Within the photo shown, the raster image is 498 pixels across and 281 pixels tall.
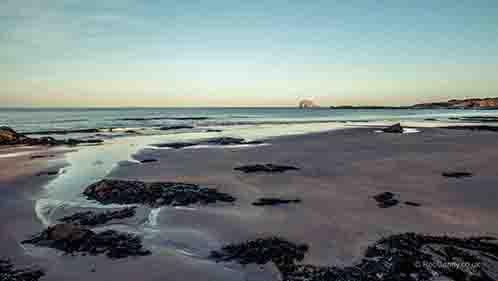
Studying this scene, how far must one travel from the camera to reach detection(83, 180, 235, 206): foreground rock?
9.51 metres

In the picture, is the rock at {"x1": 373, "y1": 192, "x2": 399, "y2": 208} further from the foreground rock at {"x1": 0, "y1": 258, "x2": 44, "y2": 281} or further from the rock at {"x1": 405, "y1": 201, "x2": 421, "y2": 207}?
the foreground rock at {"x1": 0, "y1": 258, "x2": 44, "y2": 281}

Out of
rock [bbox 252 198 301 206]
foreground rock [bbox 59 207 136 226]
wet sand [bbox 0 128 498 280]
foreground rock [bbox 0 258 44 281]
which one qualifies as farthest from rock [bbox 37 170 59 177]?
rock [bbox 252 198 301 206]

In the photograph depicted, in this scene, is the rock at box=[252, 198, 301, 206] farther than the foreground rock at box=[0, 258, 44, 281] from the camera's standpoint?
Yes

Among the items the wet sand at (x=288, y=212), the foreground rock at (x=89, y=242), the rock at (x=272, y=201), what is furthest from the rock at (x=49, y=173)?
the rock at (x=272, y=201)

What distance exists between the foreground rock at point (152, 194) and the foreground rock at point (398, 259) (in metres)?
3.37

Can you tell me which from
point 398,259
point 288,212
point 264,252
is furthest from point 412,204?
point 264,252

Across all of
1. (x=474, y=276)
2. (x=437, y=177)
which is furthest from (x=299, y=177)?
(x=474, y=276)

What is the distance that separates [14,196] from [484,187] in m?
14.8

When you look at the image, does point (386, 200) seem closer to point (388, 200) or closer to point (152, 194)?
point (388, 200)

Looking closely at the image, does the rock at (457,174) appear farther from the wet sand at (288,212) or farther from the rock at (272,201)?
the rock at (272,201)

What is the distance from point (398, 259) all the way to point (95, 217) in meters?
6.75

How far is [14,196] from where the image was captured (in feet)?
34.4

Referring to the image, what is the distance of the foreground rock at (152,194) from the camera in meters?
9.51

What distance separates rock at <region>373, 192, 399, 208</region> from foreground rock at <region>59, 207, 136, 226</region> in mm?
6616
